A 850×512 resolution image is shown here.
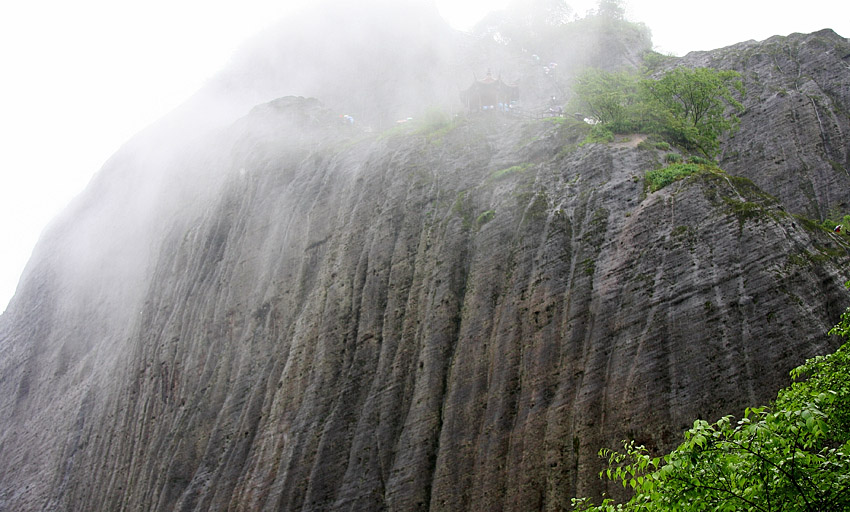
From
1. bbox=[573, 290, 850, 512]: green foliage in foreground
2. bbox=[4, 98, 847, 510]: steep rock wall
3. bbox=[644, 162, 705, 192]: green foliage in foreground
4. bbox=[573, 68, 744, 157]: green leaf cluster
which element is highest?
bbox=[573, 68, 744, 157]: green leaf cluster

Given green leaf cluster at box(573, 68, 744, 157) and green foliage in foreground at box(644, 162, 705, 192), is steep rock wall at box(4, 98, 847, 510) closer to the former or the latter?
green foliage in foreground at box(644, 162, 705, 192)

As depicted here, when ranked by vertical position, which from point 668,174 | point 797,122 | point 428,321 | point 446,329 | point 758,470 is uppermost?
point 797,122

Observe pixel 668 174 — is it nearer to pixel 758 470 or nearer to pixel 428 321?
pixel 428 321

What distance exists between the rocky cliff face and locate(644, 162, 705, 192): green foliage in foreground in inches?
17.6

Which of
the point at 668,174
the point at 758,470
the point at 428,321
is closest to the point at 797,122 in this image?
the point at 668,174

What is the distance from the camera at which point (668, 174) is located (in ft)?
87.0

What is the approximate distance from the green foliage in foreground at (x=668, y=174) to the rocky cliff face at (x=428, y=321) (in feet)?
1.47

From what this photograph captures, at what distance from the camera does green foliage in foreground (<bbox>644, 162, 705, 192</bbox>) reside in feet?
86.4

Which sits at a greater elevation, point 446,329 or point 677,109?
point 677,109

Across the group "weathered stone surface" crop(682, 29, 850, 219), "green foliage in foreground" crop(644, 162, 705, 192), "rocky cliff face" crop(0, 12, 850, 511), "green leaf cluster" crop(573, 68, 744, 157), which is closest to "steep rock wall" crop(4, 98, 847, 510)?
"rocky cliff face" crop(0, 12, 850, 511)

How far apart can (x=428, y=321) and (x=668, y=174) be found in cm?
1106

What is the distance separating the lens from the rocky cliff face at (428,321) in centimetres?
2227

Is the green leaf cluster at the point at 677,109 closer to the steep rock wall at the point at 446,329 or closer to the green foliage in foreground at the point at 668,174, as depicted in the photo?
the steep rock wall at the point at 446,329

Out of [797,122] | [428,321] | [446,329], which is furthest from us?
[797,122]
